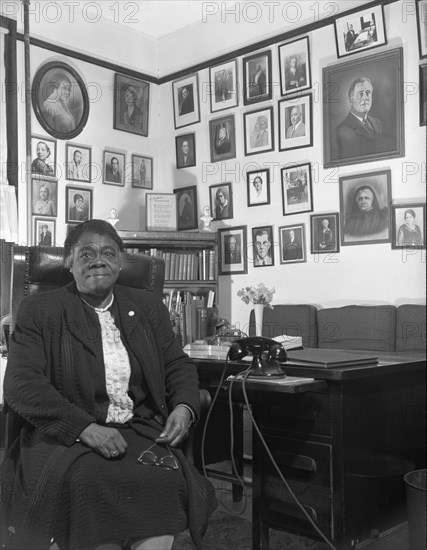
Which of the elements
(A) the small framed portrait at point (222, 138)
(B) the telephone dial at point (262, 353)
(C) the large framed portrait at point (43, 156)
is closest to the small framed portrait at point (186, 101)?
(A) the small framed portrait at point (222, 138)

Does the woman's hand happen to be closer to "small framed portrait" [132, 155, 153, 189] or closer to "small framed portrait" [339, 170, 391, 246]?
"small framed portrait" [339, 170, 391, 246]

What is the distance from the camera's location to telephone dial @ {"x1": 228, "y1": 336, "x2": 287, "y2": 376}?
2.40 m

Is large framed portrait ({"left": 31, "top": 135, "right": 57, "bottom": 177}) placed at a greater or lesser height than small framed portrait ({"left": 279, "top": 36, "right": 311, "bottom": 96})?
lesser

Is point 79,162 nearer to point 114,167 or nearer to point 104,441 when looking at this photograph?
point 114,167

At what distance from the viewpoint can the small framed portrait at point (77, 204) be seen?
5523 mm

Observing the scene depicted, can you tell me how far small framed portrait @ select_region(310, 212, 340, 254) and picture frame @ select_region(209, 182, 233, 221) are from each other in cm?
93

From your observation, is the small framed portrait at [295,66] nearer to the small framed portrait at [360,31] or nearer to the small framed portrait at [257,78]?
the small framed portrait at [257,78]

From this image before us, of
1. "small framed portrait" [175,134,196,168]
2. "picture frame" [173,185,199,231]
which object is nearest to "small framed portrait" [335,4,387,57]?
"small framed portrait" [175,134,196,168]

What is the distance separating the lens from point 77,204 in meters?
5.59

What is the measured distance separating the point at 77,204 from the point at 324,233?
222cm

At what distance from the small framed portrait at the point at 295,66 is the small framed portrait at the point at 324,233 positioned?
3.57 feet

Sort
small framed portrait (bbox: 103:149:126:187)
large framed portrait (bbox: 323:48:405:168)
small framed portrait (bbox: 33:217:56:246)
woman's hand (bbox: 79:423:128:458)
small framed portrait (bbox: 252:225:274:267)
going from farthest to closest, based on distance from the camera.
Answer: small framed portrait (bbox: 103:149:126:187), small framed portrait (bbox: 252:225:274:267), small framed portrait (bbox: 33:217:56:246), large framed portrait (bbox: 323:48:405:168), woman's hand (bbox: 79:423:128:458)

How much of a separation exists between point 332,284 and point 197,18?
289 centimetres

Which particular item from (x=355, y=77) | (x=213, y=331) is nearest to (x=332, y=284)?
(x=213, y=331)
